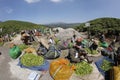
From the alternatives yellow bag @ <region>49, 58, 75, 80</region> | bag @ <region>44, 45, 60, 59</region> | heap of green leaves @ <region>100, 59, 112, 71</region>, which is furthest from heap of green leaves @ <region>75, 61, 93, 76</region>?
bag @ <region>44, 45, 60, 59</region>

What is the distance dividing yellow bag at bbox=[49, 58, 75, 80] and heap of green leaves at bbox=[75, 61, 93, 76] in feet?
0.95

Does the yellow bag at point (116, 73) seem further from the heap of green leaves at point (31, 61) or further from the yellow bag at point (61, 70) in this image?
the heap of green leaves at point (31, 61)

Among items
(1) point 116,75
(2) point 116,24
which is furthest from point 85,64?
→ (2) point 116,24

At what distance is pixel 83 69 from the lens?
12523 millimetres

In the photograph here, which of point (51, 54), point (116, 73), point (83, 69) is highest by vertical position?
point (51, 54)

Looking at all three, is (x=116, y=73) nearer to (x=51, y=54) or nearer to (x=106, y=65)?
(x=106, y=65)

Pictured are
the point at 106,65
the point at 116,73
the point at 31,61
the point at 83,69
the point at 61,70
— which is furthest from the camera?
the point at 31,61

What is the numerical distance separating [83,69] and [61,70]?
120 centimetres

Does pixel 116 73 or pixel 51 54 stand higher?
pixel 51 54

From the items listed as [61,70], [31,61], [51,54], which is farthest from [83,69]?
[51,54]

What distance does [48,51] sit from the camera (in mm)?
16031

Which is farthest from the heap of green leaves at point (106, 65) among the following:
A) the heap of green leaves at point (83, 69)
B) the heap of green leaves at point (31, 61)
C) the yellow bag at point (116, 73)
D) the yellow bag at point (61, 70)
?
the heap of green leaves at point (31, 61)

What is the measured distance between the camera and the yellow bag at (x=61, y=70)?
1212cm

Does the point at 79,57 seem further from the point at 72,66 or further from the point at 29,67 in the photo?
the point at 29,67
